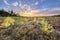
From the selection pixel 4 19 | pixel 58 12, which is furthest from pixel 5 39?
pixel 58 12

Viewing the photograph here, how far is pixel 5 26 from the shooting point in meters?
1.54

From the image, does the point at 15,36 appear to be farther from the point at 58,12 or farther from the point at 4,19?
the point at 58,12

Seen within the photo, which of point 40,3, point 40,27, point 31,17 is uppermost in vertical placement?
point 40,3

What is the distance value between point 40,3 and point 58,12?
226mm

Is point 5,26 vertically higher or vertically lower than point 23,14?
lower

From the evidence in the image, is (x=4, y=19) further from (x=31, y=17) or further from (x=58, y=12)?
(x=58, y=12)

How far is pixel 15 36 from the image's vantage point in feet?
4.96

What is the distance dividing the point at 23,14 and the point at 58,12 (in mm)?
394

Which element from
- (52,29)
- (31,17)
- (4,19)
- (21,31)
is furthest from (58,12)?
(4,19)

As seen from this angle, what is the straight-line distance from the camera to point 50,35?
1525 mm

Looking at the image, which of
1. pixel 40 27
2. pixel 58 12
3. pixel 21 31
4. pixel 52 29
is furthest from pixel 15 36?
pixel 58 12

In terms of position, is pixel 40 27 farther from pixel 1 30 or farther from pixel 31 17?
pixel 1 30

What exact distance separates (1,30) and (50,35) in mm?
541

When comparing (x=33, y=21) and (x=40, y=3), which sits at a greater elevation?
(x=40, y=3)
